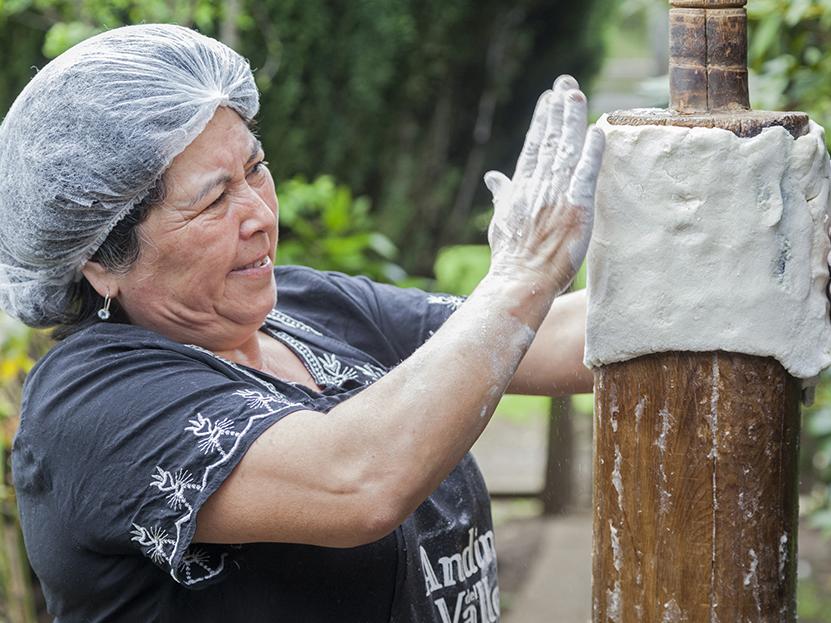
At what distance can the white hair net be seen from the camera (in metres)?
1.74

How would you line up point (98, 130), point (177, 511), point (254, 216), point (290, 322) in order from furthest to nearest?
point (290, 322) < point (254, 216) < point (98, 130) < point (177, 511)

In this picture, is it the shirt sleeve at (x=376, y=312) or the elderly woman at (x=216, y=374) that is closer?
the elderly woman at (x=216, y=374)

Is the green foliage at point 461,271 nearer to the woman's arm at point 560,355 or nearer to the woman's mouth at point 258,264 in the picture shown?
the woman's arm at point 560,355

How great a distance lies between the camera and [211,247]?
184 centimetres

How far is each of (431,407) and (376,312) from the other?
2.42 feet

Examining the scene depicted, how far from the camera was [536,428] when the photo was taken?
7895 millimetres

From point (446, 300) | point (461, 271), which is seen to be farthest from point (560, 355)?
point (461, 271)

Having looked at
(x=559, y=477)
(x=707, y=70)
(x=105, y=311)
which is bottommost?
(x=559, y=477)

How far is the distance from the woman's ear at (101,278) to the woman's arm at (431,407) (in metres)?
0.47

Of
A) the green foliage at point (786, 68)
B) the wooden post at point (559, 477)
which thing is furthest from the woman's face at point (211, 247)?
the wooden post at point (559, 477)

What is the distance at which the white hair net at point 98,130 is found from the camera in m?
1.74

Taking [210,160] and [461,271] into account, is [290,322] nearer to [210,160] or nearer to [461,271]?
[210,160]

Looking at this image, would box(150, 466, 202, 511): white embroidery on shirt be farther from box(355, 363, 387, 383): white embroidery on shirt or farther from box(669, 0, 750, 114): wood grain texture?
box(669, 0, 750, 114): wood grain texture

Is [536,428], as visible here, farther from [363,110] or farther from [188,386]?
[188,386]
